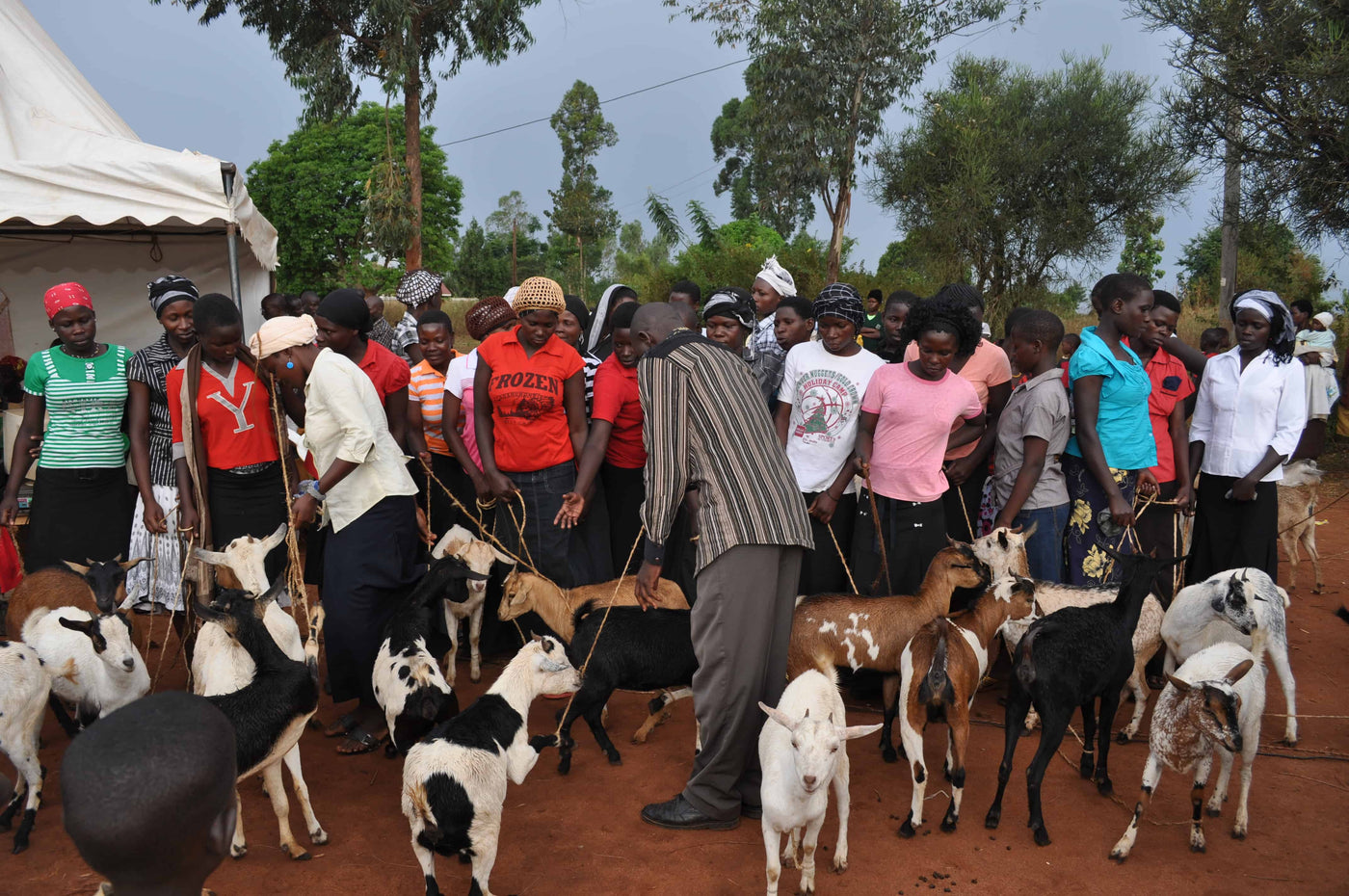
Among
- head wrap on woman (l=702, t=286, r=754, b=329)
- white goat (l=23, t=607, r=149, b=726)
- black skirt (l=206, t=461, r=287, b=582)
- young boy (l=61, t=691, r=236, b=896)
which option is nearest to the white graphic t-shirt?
head wrap on woman (l=702, t=286, r=754, b=329)

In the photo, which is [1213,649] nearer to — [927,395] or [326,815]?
[927,395]

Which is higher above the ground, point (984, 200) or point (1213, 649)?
point (984, 200)

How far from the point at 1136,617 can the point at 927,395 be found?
5.06ft

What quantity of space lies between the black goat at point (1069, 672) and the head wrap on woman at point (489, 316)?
177 inches

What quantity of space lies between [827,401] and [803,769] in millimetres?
2533

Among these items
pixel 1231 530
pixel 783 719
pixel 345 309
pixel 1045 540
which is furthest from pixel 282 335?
pixel 1231 530

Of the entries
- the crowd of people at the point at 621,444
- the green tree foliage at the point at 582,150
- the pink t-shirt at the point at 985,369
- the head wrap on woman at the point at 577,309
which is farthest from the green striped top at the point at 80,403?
the green tree foliage at the point at 582,150

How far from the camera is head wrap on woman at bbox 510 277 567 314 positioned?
213 inches

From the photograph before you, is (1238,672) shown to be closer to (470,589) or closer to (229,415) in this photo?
(470,589)

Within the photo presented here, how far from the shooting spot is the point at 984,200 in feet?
72.3

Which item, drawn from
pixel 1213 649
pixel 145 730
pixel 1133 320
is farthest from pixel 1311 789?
pixel 145 730

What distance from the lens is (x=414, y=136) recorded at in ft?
74.6

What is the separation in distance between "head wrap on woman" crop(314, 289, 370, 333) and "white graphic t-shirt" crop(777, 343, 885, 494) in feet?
8.27

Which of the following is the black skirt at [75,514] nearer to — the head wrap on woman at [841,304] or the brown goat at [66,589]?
the brown goat at [66,589]
